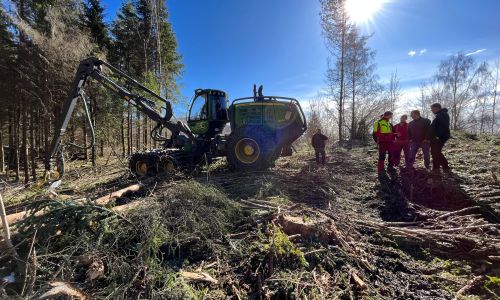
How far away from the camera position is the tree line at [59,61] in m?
11.3

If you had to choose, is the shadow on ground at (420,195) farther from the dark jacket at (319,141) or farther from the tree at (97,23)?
the tree at (97,23)

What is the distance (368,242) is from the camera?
331cm

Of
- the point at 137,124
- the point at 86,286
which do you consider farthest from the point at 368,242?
the point at 137,124

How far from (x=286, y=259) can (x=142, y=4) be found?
20970mm

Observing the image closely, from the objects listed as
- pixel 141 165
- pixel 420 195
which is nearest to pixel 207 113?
pixel 141 165

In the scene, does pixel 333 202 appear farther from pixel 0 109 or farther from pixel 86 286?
pixel 0 109

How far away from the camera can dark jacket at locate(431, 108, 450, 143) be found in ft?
19.7

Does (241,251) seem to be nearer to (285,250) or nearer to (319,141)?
(285,250)

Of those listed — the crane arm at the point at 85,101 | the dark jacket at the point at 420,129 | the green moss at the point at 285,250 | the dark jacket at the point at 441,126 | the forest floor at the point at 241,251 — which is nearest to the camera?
the forest floor at the point at 241,251

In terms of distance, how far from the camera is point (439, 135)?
607 centimetres

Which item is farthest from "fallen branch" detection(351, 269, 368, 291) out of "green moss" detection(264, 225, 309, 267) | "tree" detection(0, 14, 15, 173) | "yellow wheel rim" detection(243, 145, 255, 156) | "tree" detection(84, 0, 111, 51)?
"tree" detection(84, 0, 111, 51)

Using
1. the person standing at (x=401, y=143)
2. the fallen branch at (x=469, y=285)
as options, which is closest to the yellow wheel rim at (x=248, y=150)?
the person standing at (x=401, y=143)

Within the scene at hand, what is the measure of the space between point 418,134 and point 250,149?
3.99m

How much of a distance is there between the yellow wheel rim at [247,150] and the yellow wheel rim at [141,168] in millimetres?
2444
